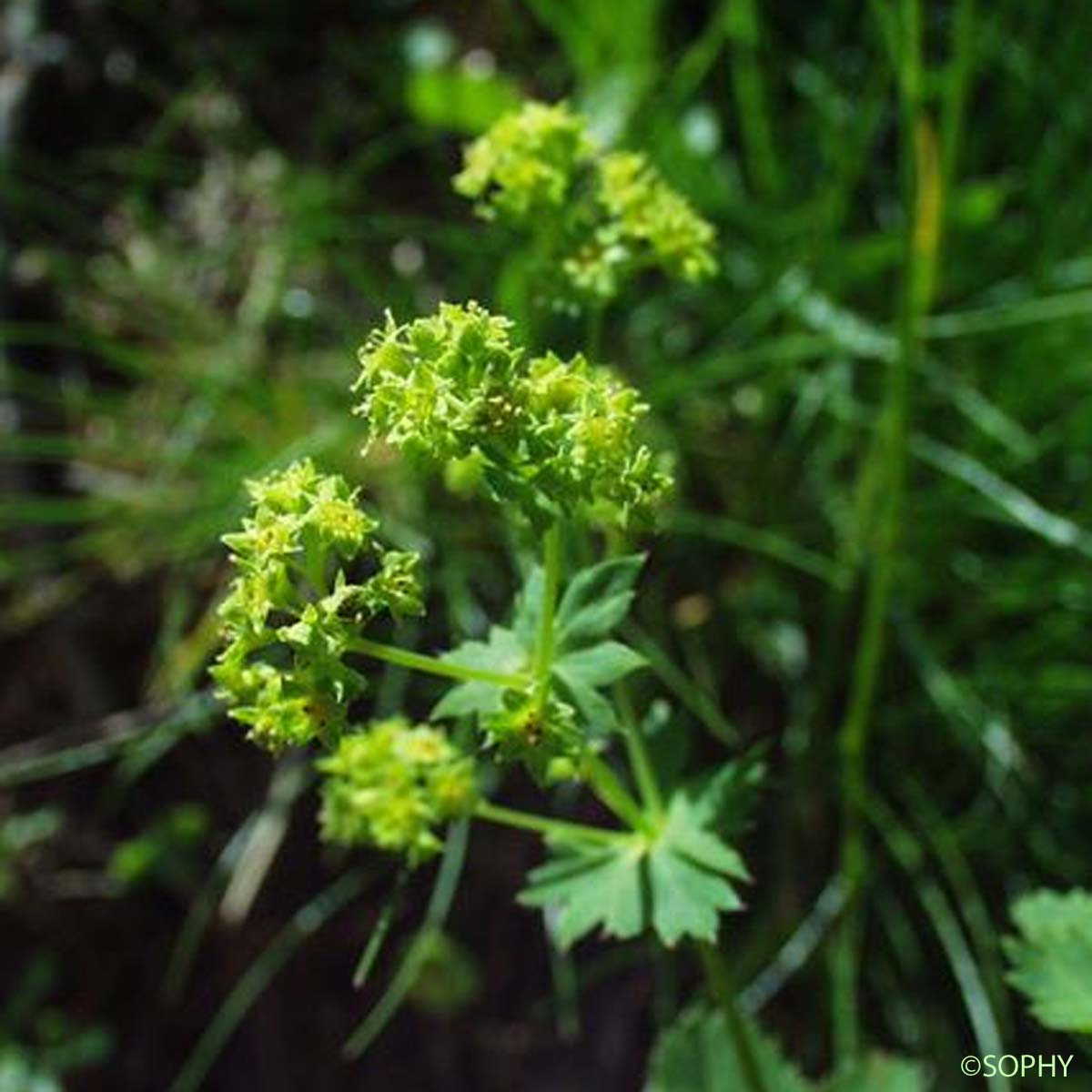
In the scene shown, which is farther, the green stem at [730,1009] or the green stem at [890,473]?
Answer: the green stem at [890,473]

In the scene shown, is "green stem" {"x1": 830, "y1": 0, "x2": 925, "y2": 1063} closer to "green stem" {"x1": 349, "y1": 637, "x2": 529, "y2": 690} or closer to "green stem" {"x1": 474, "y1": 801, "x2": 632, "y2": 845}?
"green stem" {"x1": 474, "y1": 801, "x2": 632, "y2": 845}

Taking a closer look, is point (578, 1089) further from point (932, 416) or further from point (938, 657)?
point (932, 416)

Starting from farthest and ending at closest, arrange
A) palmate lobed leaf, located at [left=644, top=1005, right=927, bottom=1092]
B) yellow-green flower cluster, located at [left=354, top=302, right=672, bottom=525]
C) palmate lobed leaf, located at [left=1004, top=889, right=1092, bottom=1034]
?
1. palmate lobed leaf, located at [left=644, top=1005, right=927, bottom=1092]
2. palmate lobed leaf, located at [left=1004, top=889, right=1092, bottom=1034]
3. yellow-green flower cluster, located at [left=354, top=302, right=672, bottom=525]

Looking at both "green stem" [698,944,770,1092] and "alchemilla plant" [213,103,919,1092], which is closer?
"alchemilla plant" [213,103,919,1092]

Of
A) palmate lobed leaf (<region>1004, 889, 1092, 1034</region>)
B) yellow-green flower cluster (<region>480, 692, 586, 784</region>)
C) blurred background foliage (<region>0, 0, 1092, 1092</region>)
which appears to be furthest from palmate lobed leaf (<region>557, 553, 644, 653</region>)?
blurred background foliage (<region>0, 0, 1092, 1092</region>)

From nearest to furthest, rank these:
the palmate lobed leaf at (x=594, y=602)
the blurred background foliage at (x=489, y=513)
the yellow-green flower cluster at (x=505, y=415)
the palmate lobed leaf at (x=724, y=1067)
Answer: the yellow-green flower cluster at (x=505, y=415), the palmate lobed leaf at (x=594, y=602), the palmate lobed leaf at (x=724, y=1067), the blurred background foliage at (x=489, y=513)

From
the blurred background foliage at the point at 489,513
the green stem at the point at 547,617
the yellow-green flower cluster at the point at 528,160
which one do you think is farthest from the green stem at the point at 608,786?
the blurred background foliage at the point at 489,513

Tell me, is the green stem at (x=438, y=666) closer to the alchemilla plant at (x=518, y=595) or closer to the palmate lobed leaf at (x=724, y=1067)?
the alchemilla plant at (x=518, y=595)

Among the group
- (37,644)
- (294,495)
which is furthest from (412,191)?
(294,495)
